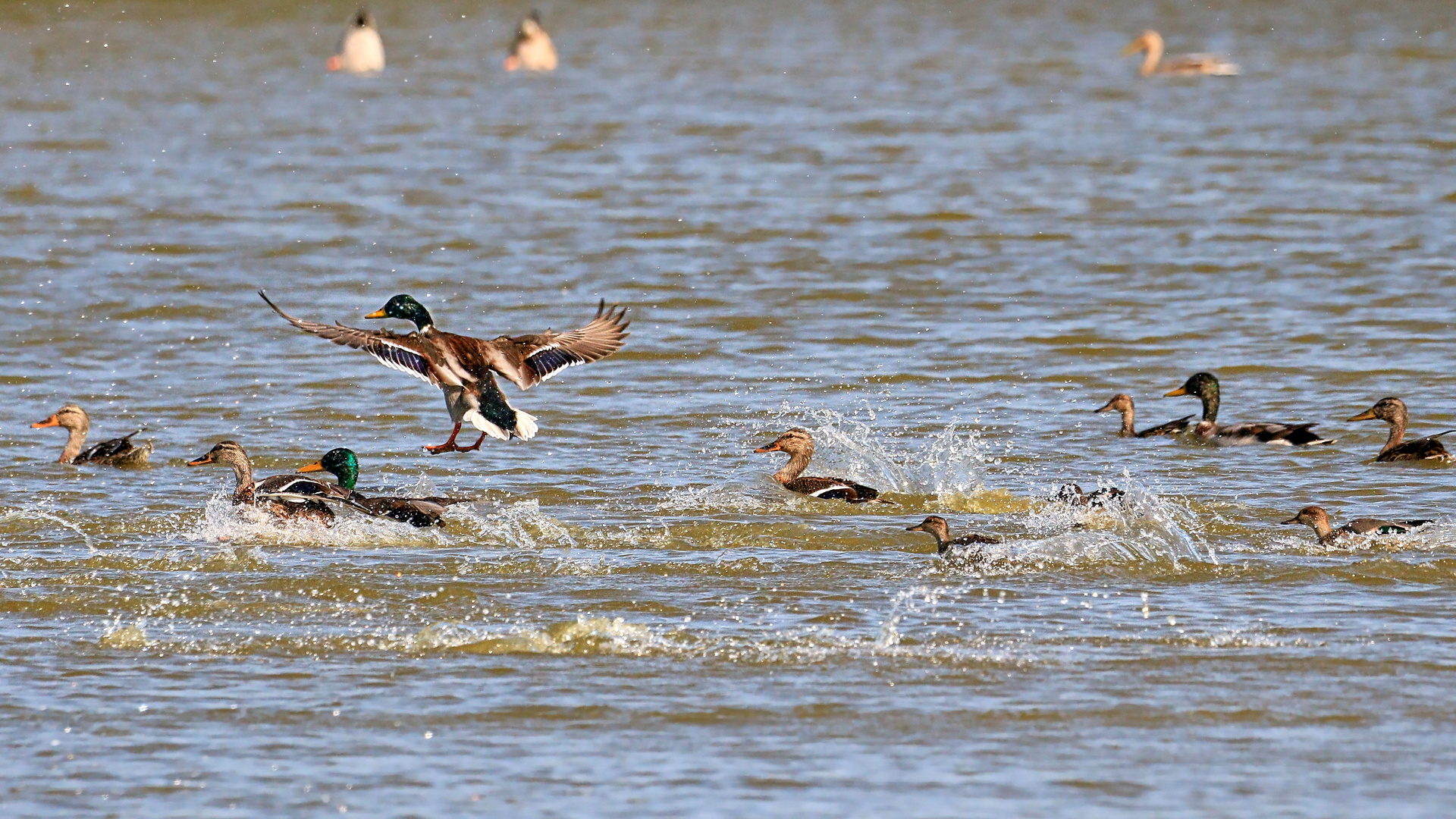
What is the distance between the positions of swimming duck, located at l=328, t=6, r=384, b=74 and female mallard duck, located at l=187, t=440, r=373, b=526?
23382 mm

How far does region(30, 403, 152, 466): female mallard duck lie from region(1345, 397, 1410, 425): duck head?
262 inches

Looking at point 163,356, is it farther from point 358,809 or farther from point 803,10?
point 803,10

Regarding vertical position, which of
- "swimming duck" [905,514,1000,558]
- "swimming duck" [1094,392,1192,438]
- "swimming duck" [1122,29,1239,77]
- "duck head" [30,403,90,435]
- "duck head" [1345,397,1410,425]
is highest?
"swimming duck" [1122,29,1239,77]

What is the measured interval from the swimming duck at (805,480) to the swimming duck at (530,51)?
2348 centimetres

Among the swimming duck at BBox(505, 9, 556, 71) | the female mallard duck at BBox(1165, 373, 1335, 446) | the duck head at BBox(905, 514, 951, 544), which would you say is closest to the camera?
the duck head at BBox(905, 514, 951, 544)

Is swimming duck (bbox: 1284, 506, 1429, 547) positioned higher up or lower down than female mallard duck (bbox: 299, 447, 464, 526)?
higher up

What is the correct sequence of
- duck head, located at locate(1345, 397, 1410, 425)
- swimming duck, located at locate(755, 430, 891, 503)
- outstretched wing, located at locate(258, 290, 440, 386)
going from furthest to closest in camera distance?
duck head, located at locate(1345, 397, 1410, 425) → swimming duck, located at locate(755, 430, 891, 503) → outstretched wing, located at locate(258, 290, 440, 386)

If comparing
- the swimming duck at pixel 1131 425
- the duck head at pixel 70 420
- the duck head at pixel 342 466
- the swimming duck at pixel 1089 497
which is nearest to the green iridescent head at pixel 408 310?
the duck head at pixel 342 466

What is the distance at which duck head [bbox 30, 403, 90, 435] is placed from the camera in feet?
39.2

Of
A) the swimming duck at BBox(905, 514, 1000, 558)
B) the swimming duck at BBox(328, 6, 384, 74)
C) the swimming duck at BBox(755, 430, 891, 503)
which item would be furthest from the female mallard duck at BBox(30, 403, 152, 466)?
the swimming duck at BBox(328, 6, 384, 74)

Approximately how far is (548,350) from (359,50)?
23587 mm

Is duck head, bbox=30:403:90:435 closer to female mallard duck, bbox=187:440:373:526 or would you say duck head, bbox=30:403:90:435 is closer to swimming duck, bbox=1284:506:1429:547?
female mallard duck, bbox=187:440:373:526

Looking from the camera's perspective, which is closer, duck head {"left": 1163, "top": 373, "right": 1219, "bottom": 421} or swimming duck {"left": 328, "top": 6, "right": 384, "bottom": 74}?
duck head {"left": 1163, "top": 373, "right": 1219, "bottom": 421}

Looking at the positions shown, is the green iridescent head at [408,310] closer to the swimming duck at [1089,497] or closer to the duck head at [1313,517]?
the swimming duck at [1089,497]
